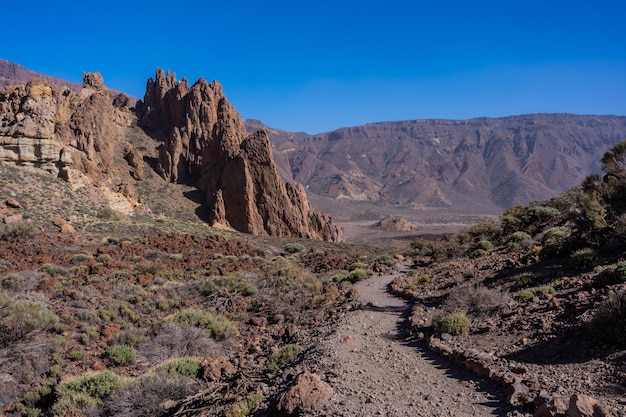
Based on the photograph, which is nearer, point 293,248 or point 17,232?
point 17,232

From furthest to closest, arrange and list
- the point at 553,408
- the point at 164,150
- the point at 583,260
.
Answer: the point at 164,150, the point at 583,260, the point at 553,408

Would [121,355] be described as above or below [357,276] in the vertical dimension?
above

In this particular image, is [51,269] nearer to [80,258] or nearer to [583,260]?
[80,258]

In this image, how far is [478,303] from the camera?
1034 centimetres

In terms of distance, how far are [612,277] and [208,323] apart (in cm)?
1041

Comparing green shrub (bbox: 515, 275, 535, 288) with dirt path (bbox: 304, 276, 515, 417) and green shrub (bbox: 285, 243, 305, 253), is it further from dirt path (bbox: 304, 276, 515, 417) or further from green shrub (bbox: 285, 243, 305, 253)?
green shrub (bbox: 285, 243, 305, 253)

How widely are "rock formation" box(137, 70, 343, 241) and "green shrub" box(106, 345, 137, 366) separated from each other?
31.1 m

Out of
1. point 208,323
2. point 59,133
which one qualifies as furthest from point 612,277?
point 59,133

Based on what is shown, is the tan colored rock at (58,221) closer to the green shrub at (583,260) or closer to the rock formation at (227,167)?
the rock formation at (227,167)

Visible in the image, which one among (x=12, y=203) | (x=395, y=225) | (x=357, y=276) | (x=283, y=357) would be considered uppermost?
(x=12, y=203)

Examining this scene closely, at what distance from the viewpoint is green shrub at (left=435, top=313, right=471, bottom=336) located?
9116mm

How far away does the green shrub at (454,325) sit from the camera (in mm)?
9116

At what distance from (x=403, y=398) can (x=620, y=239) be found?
10256 mm

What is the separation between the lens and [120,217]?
32.8 m
